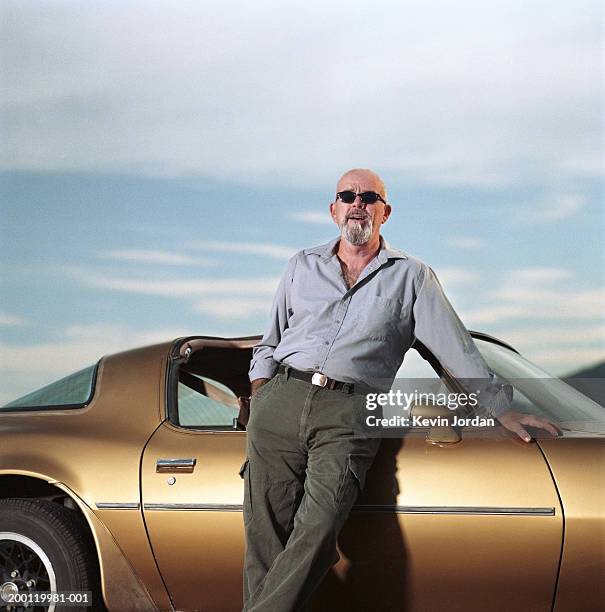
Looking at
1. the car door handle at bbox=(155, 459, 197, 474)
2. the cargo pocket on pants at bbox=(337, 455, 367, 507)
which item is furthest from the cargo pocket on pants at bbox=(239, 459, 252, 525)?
the cargo pocket on pants at bbox=(337, 455, 367, 507)

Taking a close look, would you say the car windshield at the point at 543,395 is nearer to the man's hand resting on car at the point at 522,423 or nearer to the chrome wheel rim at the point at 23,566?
the man's hand resting on car at the point at 522,423

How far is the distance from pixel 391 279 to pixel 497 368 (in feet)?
2.07

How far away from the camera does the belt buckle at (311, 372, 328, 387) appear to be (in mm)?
3594

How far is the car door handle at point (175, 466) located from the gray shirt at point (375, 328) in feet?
1.33

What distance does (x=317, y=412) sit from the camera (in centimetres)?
355

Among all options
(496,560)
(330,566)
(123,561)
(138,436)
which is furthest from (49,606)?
(496,560)

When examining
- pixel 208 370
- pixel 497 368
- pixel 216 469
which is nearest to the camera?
pixel 216 469

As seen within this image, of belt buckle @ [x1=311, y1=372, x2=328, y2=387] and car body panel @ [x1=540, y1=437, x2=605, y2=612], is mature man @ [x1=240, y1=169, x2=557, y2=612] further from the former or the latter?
car body panel @ [x1=540, y1=437, x2=605, y2=612]

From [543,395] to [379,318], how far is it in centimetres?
75

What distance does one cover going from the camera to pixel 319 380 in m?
3.60

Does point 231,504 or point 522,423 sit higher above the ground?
point 522,423

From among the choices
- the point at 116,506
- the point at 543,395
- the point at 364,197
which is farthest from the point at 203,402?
the point at 543,395

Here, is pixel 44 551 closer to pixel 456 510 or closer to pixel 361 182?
pixel 456 510

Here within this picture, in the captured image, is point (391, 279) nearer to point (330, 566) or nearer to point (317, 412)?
point (317, 412)
